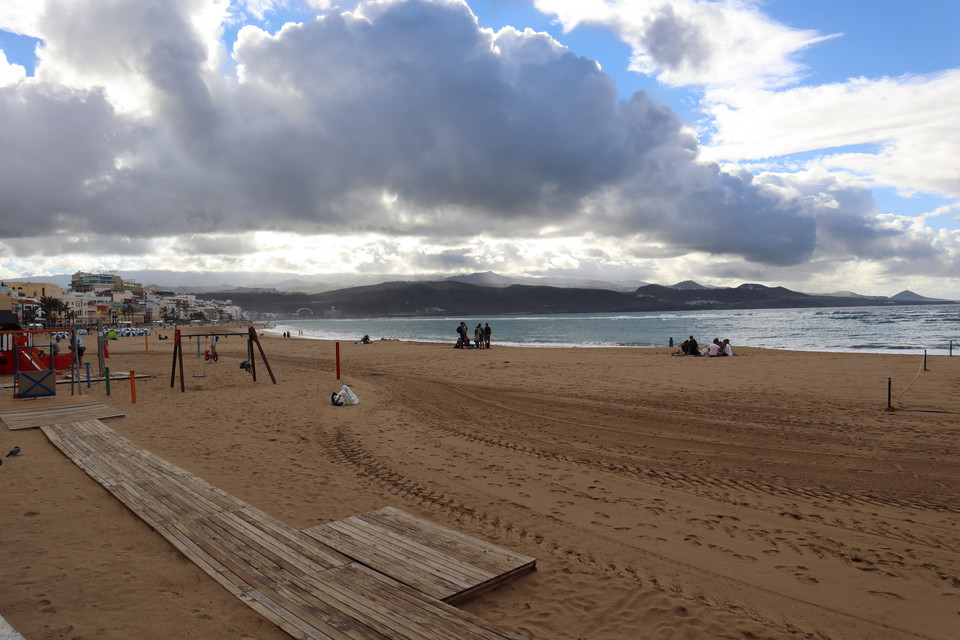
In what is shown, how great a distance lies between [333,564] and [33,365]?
58.7 ft

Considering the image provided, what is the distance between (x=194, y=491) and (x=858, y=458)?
8982 mm

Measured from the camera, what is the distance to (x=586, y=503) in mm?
6043

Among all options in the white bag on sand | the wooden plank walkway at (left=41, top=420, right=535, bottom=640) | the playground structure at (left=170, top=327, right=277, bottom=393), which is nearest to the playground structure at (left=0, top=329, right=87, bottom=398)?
the playground structure at (left=170, top=327, right=277, bottom=393)

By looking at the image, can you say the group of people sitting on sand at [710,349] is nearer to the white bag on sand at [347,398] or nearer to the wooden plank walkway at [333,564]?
the white bag on sand at [347,398]

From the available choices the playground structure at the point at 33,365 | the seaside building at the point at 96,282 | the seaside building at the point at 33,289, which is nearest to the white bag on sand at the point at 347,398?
the playground structure at the point at 33,365

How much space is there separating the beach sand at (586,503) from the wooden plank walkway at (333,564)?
0.52 feet

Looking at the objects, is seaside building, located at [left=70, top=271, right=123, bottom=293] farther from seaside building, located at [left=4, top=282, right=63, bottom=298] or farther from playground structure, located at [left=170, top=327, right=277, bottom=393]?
playground structure, located at [left=170, top=327, right=277, bottom=393]

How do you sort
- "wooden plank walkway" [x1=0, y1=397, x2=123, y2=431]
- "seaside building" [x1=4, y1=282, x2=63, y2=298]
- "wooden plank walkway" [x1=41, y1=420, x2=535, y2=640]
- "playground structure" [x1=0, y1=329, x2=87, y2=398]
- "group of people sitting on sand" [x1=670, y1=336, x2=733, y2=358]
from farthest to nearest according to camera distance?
"seaside building" [x1=4, y1=282, x2=63, y2=298] → "group of people sitting on sand" [x1=670, y1=336, x2=733, y2=358] → "playground structure" [x1=0, y1=329, x2=87, y2=398] → "wooden plank walkway" [x1=0, y1=397, x2=123, y2=431] → "wooden plank walkway" [x1=41, y1=420, x2=535, y2=640]

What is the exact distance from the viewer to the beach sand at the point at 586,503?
12.3 ft

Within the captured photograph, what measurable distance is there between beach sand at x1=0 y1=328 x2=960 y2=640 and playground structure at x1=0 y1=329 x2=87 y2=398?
137 cm

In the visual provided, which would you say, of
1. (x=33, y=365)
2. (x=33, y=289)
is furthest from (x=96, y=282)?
(x=33, y=365)

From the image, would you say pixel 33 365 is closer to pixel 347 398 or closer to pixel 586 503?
pixel 347 398

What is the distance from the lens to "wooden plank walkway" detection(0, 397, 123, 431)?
10133 mm

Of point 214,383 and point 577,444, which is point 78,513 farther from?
point 214,383
